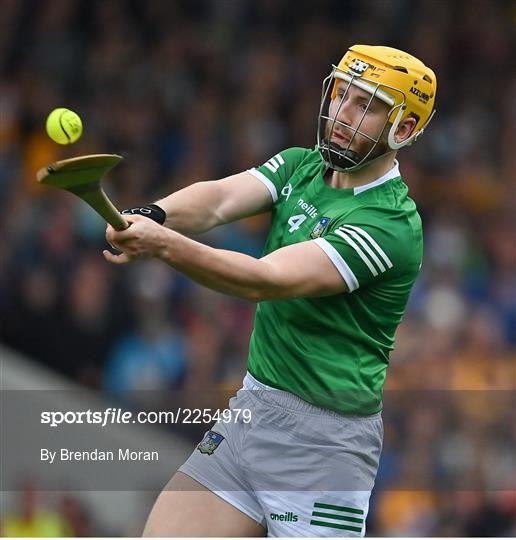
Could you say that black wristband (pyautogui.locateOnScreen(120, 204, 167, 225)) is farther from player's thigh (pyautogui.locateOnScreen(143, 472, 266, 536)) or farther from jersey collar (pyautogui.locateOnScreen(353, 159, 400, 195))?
player's thigh (pyautogui.locateOnScreen(143, 472, 266, 536))

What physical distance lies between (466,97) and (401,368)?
272cm

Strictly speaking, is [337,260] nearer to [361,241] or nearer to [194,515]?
[361,241]

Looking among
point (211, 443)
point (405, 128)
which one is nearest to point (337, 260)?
point (405, 128)

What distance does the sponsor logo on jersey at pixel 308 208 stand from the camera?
151 inches

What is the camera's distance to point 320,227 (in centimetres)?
375

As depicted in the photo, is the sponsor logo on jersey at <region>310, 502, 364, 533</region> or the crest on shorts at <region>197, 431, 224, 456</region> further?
the crest on shorts at <region>197, 431, 224, 456</region>

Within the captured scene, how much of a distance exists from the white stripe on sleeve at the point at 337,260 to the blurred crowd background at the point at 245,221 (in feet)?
10.3

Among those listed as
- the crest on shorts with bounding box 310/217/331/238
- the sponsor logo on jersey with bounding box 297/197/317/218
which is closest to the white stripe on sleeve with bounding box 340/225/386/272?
the crest on shorts with bounding box 310/217/331/238

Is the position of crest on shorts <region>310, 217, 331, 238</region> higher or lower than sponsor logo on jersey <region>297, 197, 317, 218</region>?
lower

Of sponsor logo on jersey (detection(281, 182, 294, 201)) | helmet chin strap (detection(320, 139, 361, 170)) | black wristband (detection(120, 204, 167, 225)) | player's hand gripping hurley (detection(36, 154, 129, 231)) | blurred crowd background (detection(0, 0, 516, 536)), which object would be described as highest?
player's hand gripping hurley (detection(36, 154, 129, 231))

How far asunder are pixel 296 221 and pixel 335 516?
94cm

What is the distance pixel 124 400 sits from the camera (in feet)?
23.2

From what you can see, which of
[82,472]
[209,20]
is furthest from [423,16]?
[82,472]

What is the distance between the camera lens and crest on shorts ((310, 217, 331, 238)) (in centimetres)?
373
